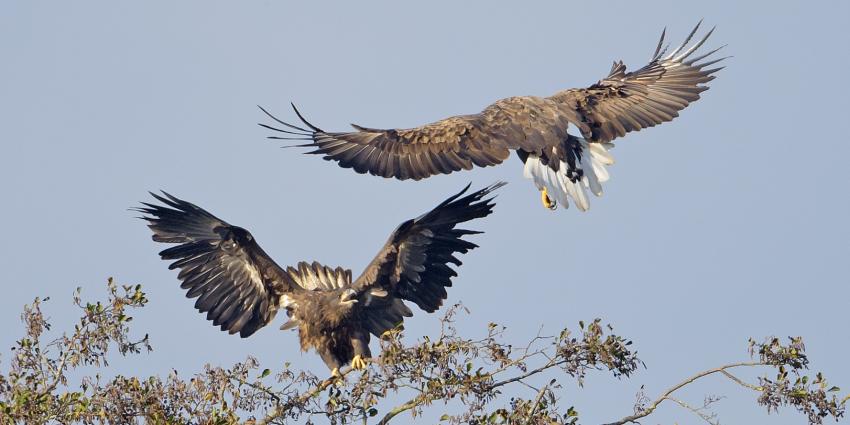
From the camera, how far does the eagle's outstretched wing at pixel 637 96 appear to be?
12789mm

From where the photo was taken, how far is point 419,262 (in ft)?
35.6

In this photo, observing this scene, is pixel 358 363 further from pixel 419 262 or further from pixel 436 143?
pixel 436 143

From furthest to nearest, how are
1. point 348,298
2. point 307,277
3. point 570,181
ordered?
point 570,181 < point 307,277 < point 348,298

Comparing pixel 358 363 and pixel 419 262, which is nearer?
pixel 358 363

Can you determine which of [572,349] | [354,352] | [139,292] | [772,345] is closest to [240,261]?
[354,352]

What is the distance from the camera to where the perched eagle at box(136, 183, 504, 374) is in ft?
35.0

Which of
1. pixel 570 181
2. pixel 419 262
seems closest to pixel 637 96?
pixel 570 181

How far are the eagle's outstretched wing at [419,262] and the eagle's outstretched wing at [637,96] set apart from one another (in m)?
2.04

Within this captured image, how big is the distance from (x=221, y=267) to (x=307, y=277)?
68cm

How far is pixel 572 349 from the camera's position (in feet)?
27.2

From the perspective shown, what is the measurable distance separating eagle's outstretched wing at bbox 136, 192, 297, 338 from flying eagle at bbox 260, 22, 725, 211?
1218mm

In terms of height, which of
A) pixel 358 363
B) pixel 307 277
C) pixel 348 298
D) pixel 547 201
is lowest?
pixel 358 363

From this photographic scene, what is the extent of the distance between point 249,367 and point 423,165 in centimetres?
380

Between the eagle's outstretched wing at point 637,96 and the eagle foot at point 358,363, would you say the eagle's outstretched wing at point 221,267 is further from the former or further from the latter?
the eagle's outstretched wing at point 637,96
